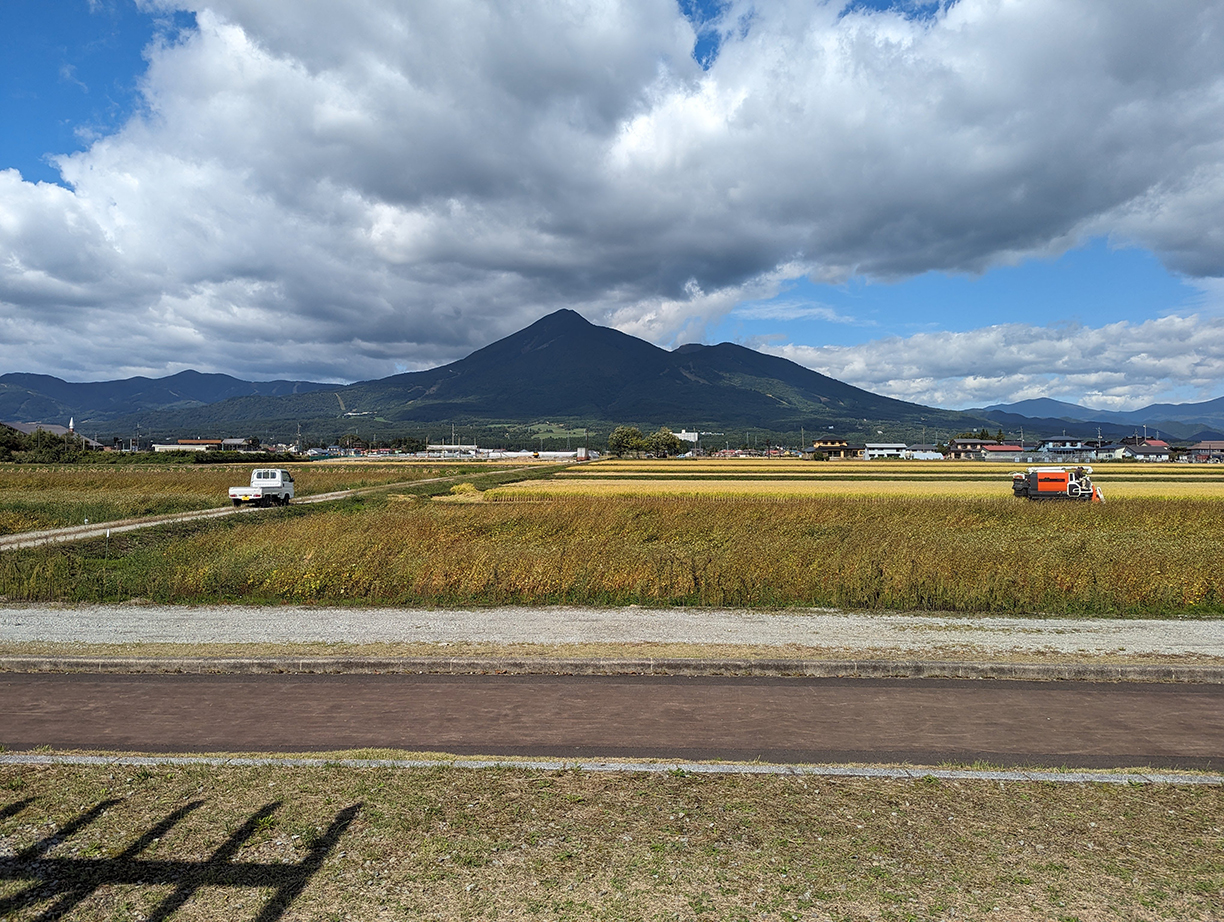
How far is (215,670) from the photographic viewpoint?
938 centimetres

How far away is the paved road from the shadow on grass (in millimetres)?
2049

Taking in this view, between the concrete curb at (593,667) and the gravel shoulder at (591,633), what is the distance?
34cm

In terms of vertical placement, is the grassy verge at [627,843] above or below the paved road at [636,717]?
above

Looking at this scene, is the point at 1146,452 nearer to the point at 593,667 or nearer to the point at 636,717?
the point at 593,667

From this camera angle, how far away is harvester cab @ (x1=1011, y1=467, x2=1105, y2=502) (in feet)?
131

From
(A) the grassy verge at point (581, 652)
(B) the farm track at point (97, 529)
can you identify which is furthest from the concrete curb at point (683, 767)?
(B) the farm track at point (97, 529)

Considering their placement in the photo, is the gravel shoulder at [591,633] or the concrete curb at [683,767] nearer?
the concrete curb at [683,767]

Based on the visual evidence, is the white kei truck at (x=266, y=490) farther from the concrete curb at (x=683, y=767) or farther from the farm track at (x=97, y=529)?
the concrete curb at (x=683, y=767)

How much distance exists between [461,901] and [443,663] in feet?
17.8

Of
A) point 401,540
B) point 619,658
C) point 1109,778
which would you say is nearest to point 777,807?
point 1109,778

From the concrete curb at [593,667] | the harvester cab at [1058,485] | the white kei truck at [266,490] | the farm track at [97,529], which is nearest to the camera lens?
the concrete curb at [593,667]

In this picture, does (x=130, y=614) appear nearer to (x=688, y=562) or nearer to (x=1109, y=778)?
(x=688, y=562)

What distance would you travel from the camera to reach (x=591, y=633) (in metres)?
11.3

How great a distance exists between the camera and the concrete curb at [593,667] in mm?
9312
